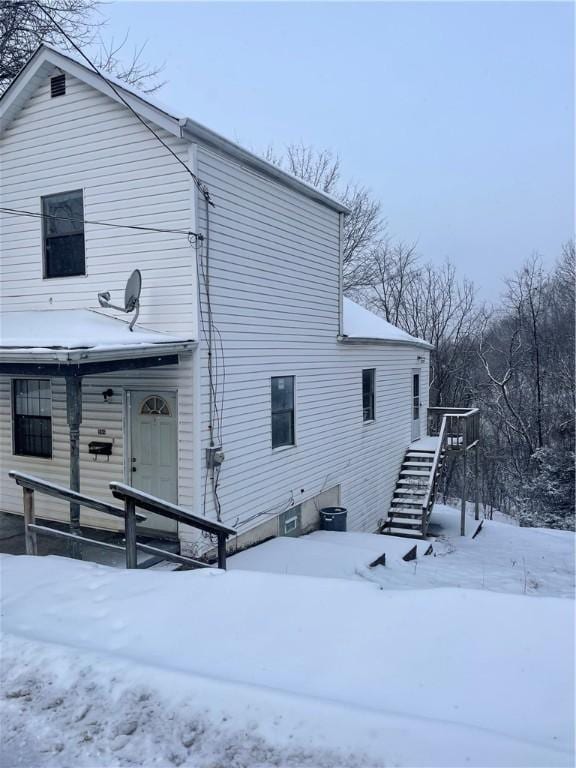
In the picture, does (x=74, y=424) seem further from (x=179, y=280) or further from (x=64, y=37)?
(x=64, y=37)

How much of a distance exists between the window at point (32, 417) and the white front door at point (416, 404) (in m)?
11.9

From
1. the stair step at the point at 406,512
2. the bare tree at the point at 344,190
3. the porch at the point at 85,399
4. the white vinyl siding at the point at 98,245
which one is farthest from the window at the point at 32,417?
the bare tree at the point at 344,190

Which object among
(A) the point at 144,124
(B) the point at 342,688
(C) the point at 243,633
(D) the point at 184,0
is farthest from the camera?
(D) the point at 184,0

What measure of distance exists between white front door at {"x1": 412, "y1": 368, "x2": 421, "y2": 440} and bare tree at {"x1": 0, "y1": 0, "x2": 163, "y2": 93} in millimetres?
12094

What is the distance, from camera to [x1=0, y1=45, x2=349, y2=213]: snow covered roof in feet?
25.1

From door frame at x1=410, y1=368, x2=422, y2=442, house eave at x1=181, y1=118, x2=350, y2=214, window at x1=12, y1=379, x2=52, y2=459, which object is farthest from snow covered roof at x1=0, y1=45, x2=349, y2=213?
door frame at x1=410, y1=368, x2=422, y2=442

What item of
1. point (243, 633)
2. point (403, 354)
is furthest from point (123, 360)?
point (403, 354)

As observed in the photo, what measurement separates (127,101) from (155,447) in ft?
16.8

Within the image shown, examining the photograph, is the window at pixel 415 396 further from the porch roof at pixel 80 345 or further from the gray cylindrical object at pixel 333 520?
the porch roof at pixel 80 345

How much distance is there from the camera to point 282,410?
10500mm

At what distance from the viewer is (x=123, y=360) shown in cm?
705

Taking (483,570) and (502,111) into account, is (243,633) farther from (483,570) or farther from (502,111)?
(502,111)

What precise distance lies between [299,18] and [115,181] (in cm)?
630

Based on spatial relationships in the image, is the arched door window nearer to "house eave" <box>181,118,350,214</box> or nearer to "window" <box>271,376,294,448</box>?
"window" <box>271,376,294,448</box>
